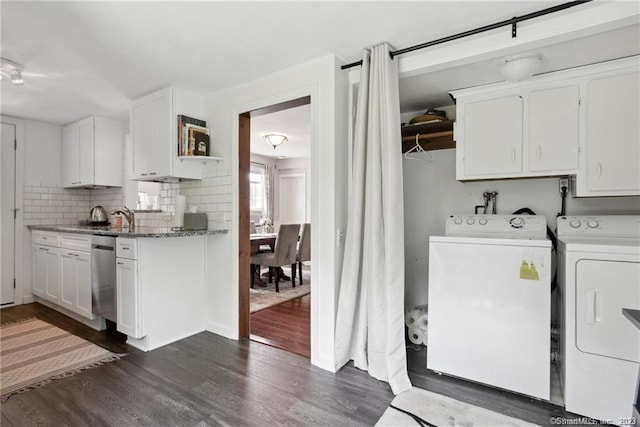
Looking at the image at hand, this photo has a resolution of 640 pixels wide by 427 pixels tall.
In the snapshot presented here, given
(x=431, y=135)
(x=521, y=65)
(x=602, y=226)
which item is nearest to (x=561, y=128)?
(x=521, y=65)

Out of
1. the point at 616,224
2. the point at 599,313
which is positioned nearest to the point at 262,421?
the point at 599,313

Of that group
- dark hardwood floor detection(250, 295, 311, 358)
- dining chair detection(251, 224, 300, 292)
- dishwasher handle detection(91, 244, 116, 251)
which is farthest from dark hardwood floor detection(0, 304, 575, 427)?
dining chair detection(251, 224, 300, 292)

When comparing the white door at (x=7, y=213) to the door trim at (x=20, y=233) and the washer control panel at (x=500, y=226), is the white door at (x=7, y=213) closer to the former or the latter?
the door trim at (x=20, y=233)

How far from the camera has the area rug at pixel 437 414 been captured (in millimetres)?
1772

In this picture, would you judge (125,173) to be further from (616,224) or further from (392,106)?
(616,224)

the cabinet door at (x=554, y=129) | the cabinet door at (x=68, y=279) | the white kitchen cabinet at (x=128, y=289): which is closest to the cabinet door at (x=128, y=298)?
the white kitchen cabinet at (x=128, y=289)

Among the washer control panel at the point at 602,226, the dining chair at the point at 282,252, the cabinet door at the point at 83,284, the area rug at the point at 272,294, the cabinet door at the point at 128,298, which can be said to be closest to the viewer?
the washer control panel at the point at 602,226

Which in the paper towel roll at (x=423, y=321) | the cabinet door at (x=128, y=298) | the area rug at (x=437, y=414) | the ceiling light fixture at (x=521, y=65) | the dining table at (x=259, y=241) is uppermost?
the ceiling light fixture at (x=521, y=65)

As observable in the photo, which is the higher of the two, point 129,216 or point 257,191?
point 257,191

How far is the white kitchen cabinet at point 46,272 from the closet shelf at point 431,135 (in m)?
3.90

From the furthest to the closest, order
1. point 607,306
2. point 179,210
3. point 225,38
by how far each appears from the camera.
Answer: point 179,210
point 225,38
point 607,306

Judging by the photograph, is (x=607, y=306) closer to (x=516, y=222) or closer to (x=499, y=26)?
(x=516, y=222)

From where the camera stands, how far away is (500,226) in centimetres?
232

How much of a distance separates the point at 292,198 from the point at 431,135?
15.1ft
